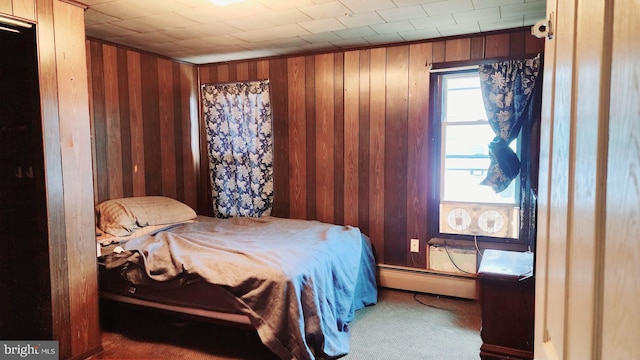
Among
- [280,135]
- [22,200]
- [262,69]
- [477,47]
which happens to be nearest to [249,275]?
[22,200]

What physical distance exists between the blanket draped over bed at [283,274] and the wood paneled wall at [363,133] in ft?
1.76

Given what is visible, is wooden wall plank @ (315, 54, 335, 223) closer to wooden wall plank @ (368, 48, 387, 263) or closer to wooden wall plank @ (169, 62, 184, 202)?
wooden wall plank @ (368, 48, 387, 263)

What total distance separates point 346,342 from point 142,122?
2.76m

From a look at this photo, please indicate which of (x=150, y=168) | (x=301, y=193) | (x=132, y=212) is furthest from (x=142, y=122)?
(x=301, y=193)

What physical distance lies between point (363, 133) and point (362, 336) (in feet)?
5.96

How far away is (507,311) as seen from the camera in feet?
7.11

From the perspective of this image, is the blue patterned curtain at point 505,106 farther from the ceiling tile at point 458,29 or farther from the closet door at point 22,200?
the closet door at point 22,200

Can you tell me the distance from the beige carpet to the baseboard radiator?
12cm

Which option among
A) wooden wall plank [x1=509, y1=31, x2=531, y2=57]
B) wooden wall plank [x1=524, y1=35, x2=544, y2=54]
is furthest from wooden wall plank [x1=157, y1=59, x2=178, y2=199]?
wooden wall plank [x1=524, y1=35, x2=544, y2=54]

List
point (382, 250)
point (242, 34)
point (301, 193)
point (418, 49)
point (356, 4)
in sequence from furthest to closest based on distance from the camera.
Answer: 1. point (301, 193)
2. point (382, 250)
3. point (418, 49)
4. point (242, 34)
5. point (356, 4)

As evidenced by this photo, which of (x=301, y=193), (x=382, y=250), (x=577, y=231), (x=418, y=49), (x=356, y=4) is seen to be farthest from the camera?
(x=301, y=193)

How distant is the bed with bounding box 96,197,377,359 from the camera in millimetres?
2262

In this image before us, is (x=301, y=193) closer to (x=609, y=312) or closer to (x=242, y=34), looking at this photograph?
(x=242, y=34)

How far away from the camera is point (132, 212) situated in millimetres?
3244
